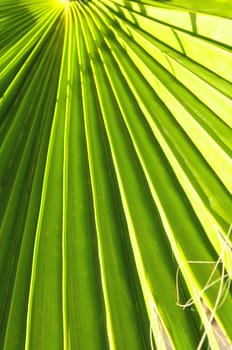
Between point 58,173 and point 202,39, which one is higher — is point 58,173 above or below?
below

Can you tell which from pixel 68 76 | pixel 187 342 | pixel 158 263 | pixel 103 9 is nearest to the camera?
pixel 187 342

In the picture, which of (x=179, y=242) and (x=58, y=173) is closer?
(x=179, y=242)

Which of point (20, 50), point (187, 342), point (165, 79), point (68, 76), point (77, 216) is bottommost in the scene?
point (187, 342)

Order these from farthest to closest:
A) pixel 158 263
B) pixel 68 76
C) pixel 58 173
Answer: pixel 68 76
pixel 58 173
pixel 158 263

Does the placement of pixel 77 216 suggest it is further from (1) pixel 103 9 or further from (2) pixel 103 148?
(1) pixel 103 9

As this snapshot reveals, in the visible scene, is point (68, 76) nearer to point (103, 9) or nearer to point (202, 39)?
point (103, 9)

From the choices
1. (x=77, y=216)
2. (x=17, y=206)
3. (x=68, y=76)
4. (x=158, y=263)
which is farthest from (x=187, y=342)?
(x=68, y=76)
